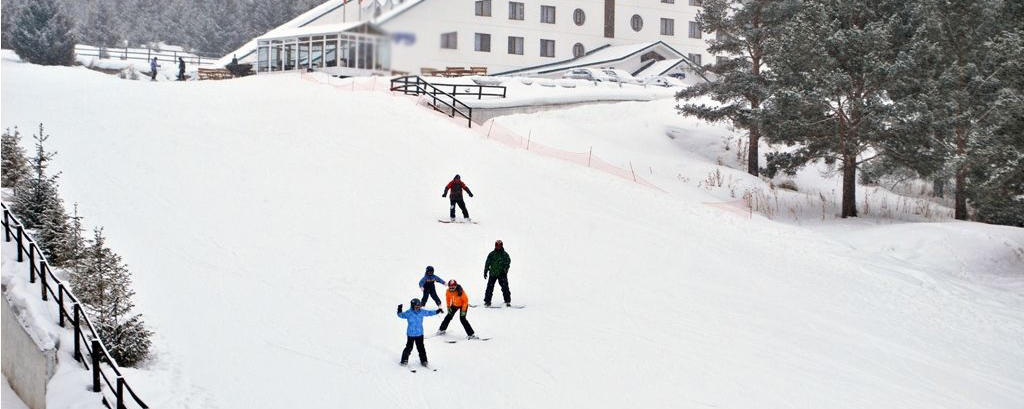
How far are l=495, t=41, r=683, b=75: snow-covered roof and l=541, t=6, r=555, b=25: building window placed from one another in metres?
2.83

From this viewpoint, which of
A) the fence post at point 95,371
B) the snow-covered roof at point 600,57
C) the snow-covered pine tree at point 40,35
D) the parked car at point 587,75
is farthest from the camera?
the snow-covered roof at point 600,57

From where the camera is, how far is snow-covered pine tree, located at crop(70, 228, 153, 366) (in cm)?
1296

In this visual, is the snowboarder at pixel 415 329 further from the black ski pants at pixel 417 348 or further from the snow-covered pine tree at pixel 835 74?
the snow-covered pine tree at pixel 835 74

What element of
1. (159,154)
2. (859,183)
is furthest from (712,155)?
(159,154)

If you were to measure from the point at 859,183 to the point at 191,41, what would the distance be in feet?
230

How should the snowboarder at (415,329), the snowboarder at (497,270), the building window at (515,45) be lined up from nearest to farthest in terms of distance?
the snowboarder at (415,329) < the snowboarder at (497,270) < the building window at (515,45)

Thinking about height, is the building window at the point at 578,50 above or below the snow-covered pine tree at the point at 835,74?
above

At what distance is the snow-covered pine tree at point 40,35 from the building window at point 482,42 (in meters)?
25.0

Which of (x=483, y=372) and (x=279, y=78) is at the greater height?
(x=279, y=78)

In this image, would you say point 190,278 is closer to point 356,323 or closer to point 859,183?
point 356,323

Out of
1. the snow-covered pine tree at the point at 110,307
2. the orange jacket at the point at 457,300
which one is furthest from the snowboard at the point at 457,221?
the snow-covered pine tree at the point at 110,307

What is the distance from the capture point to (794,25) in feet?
107

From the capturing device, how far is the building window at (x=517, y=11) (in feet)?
197

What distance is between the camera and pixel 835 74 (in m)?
30.7
